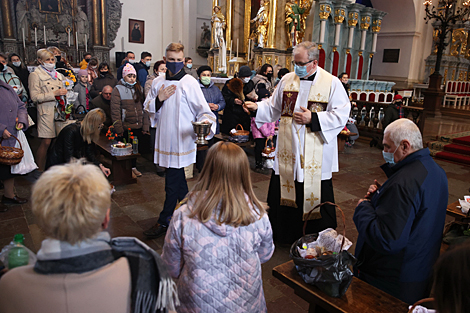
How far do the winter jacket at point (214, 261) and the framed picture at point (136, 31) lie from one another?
52.1 ft

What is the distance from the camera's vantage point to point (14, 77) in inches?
261

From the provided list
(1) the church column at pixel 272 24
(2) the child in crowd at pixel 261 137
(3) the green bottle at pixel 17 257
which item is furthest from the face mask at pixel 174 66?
(1) the church column at pixel 272 24

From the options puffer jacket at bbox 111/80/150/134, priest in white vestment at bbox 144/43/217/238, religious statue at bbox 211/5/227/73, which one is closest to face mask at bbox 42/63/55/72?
puffer jacket at bbox 111/80/150/134

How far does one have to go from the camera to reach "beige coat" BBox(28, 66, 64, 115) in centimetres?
569

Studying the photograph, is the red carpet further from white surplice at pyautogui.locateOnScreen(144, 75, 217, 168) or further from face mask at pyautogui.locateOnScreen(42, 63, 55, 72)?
face mask at pyautogui.locateOnScreen(42, 63, 55, 72)

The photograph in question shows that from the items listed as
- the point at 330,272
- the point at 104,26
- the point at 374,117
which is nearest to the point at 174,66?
the point at 330,272

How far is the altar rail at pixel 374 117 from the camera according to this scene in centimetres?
949

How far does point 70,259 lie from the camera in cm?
126

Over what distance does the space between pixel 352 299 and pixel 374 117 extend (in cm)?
909

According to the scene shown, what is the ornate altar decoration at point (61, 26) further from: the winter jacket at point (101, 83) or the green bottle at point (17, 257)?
the green bottle at point (17, 257)

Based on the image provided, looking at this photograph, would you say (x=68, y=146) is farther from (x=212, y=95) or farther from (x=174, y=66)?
(x=212, y=95)

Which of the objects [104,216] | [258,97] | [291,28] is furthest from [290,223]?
[291,28]

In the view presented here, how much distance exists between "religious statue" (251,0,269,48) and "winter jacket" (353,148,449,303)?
10825 mm

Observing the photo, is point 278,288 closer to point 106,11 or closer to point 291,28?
point 291,28
